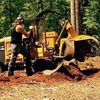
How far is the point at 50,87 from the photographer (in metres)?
13.4

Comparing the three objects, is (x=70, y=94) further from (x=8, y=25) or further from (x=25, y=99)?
(x=8, y=25)

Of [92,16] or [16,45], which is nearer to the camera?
[16,45]

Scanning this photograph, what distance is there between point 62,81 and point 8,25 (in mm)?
27438

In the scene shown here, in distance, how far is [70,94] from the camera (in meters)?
12.2

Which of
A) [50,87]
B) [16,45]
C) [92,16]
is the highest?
[16,45]

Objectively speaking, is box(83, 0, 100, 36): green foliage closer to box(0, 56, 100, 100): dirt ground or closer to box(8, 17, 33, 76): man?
box(0, 56, 100, 100): dirt ground

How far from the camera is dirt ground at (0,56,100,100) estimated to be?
11875 millimetres

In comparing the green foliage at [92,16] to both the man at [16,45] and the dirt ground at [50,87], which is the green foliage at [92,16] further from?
the man at [16,45]

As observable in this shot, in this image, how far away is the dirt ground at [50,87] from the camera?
11.9m

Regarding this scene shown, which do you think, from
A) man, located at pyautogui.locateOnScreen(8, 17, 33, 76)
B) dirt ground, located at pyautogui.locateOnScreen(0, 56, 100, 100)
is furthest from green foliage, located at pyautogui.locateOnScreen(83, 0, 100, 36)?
man, located at pyautogui.locateOnScreen(8, 17, 33, 76)

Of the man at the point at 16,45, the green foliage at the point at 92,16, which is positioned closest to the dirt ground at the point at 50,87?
the man at the point at 16,45

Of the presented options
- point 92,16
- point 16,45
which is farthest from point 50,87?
point 92,16

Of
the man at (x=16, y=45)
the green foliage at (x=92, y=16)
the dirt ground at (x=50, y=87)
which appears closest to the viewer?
the dirt ground at (x=50, y=87)

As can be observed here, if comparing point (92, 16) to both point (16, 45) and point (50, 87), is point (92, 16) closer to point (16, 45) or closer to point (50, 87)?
point (16, 45)
